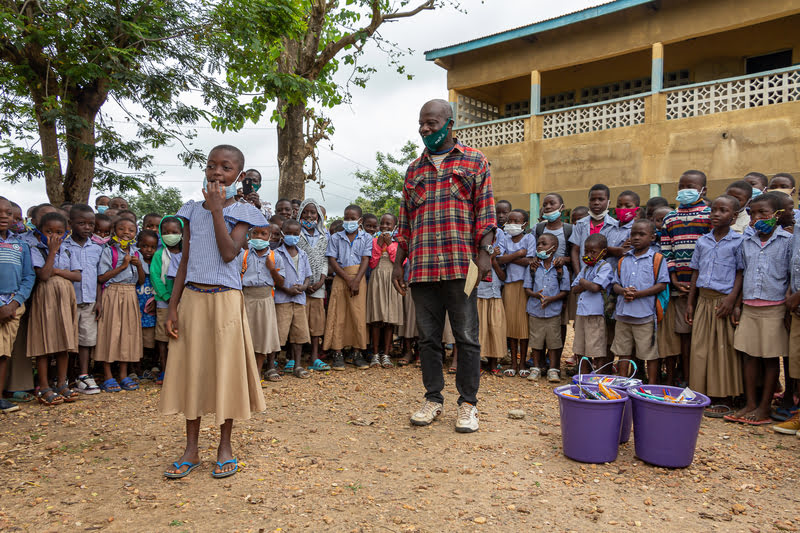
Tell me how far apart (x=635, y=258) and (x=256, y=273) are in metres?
3.92

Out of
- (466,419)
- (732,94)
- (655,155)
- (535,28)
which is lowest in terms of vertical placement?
(466,419)

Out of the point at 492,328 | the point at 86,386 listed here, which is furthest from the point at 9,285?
the point at 492,328

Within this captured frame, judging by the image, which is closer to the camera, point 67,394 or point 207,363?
point 207,363

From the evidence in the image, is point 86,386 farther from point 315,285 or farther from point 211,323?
point 211,323

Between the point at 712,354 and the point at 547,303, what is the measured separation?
173 centimetres

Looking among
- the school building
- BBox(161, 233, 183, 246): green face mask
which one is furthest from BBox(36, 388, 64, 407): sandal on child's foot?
the school building

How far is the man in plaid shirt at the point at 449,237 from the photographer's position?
3980 millimetres

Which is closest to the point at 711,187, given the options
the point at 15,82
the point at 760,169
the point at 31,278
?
the point at 760,169

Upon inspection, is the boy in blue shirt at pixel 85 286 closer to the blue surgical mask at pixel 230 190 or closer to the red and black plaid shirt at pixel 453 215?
the blue surgical mask at pixel 230 190

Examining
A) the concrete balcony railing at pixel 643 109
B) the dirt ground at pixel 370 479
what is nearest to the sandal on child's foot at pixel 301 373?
the dirt ground at pixel 370 479

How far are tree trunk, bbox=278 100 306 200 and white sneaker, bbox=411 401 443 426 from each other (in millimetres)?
6619

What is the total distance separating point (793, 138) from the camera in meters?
10.7

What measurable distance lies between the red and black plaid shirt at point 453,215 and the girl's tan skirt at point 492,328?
7.72 ft

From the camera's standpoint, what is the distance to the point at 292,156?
33.1 ft
